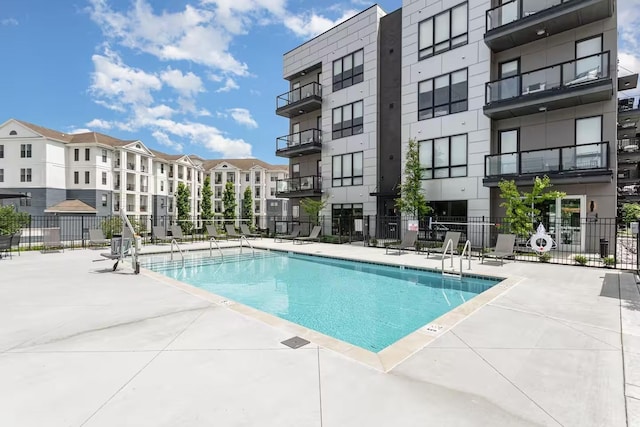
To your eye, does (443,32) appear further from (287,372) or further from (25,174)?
(25,174)

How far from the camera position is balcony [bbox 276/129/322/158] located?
2309 centimetres

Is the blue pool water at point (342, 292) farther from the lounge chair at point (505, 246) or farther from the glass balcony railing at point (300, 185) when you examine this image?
the glass balcony railing at point (300, 185)

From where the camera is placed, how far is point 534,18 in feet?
44.6

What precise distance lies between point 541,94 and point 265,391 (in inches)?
614

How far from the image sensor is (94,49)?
1827cm

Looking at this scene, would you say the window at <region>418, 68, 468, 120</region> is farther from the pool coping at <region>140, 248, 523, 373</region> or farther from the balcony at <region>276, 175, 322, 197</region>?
the pool coping at <region>140, 248, 523, 373</region>

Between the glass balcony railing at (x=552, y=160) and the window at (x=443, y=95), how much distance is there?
12.0 feet

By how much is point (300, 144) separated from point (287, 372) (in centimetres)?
2129

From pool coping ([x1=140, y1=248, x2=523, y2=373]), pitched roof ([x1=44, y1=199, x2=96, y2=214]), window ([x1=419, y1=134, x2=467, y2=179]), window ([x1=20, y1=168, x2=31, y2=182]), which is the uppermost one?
window ([x1=20, y1=168, x2=31, y2=182])

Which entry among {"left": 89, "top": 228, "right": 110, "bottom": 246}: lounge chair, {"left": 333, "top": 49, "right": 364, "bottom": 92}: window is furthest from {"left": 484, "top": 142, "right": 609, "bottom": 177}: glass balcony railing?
{"left": 89, "top": 228, "right": 110, "bottom": 246}: lounge chair

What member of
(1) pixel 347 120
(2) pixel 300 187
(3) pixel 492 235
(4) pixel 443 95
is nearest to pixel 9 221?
(2) pixel 300 187

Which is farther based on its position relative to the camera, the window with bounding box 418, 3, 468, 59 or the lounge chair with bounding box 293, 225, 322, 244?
the lounge chair with bounding box 293, 225, 322, 244

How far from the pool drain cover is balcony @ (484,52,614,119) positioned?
1448cm

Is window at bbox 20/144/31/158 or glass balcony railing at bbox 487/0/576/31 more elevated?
glass balcony railing at bbox 487/0/576/31
